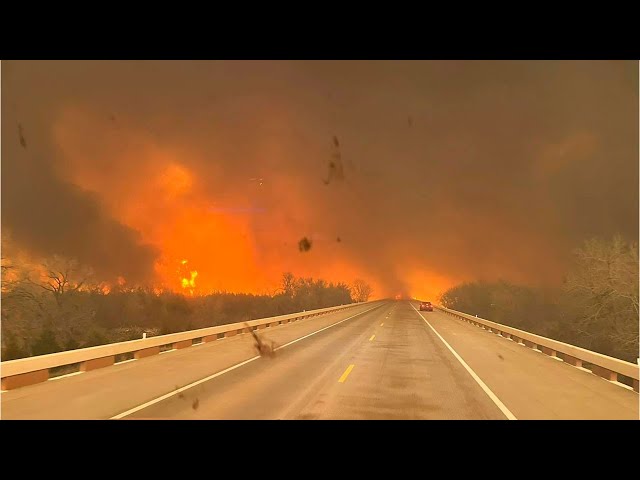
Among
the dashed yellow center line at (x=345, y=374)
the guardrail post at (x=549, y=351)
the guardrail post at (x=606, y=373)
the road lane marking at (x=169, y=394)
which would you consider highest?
the road lane marking at (x=169, y=394)

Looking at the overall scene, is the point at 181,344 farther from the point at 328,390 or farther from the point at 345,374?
the point at 328,390

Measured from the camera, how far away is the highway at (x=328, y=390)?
7305 mm

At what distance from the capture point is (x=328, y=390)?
924 centimetres

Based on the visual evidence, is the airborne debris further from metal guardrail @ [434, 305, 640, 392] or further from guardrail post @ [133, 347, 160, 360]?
metal guardrail @ [434, 305, 640, 392]

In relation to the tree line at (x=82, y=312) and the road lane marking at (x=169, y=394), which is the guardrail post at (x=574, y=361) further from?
the tree line at (x=82, y=312)

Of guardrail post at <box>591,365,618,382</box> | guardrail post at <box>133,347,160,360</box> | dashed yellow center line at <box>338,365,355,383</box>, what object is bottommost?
guardrail post at <box>591,365,618,382</box>

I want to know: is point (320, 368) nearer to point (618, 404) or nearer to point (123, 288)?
point (618, 404)

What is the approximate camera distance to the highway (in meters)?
7.30

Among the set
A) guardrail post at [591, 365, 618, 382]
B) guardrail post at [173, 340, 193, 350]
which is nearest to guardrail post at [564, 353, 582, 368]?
guardrail post at [591, 365, 618, 382]

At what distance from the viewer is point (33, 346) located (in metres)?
19.8

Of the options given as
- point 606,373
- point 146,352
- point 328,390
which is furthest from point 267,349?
point 606,373

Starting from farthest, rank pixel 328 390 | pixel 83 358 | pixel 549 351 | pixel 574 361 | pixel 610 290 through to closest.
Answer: pixel 610 290 < pixel 549 351 < pixel 574 361 < pixel 83 358 < pixel 328 390

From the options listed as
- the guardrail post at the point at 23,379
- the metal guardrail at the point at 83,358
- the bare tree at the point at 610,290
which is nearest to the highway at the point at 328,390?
the guardrail post at the point at 23,379
